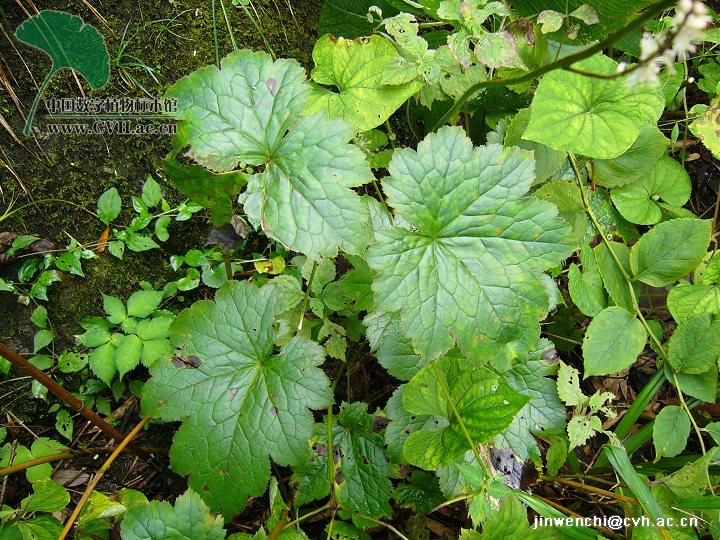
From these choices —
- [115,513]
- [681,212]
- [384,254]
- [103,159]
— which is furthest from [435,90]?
[115,513]

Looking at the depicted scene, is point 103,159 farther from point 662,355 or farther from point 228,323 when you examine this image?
point 662,355

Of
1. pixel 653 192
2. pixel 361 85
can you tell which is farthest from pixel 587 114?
pixel 361 85

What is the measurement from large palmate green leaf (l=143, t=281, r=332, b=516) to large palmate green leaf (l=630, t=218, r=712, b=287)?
4.71 ft

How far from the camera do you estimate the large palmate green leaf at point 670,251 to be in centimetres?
195

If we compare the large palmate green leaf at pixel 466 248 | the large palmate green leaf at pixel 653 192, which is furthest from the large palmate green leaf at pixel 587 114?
the large palmate green leaf at pixel 653 192

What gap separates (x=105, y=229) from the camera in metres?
2.16

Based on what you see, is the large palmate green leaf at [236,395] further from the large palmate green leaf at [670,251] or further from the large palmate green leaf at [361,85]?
the large palmate green leaf at [670,251]

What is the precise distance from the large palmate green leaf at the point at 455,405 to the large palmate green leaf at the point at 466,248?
0.52 ft

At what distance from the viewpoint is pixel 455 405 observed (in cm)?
161

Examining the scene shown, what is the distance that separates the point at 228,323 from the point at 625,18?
6.41 feet

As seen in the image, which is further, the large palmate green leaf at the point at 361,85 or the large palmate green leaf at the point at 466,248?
the large palmate green leaf at the point at 361,85

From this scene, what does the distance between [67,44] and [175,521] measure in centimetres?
201

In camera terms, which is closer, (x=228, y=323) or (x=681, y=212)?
(x=228, y=323)

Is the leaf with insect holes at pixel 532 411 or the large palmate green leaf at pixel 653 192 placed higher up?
the large palmate green leaf at pixel 653 192
